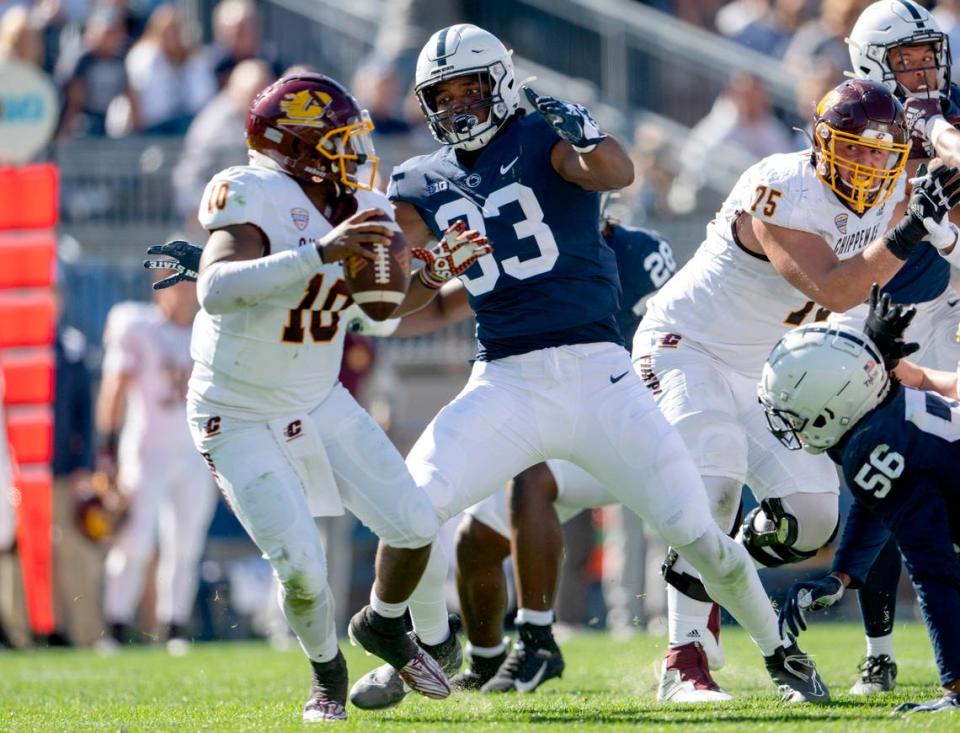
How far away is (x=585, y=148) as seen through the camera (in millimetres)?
5199

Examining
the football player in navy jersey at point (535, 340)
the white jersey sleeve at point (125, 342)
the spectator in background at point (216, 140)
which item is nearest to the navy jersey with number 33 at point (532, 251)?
the football player in navy jersey at point (535, 340)

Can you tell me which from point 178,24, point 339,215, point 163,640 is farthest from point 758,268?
point 178,24

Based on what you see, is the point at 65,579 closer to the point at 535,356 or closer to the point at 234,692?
the point at 234,692

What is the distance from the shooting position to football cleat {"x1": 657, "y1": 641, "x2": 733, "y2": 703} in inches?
224

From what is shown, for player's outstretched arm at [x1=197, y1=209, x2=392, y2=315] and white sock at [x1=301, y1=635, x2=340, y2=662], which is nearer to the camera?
player's outstretched arm at [x1=197, y1=209, x2=392, y2=315]

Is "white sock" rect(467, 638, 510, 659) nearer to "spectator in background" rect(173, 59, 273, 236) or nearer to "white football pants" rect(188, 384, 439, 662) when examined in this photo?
"white football pants" rect(188, 384, 439, 662)

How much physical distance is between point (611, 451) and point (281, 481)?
1002mm

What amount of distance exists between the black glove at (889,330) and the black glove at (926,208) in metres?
0.50

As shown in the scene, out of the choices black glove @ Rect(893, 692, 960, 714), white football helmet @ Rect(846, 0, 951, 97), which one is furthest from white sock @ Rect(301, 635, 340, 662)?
white football helmet @ Rect(846, 0, 951, 97)

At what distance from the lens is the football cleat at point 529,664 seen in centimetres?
636

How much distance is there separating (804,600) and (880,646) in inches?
37.0

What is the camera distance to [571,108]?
5.20 m

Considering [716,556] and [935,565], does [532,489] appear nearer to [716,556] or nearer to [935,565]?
[716,556]

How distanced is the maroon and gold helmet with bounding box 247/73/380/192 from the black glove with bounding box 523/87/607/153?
1.80 feet
